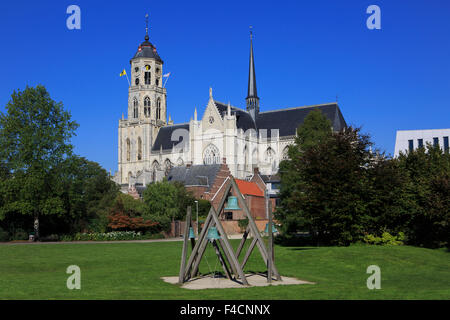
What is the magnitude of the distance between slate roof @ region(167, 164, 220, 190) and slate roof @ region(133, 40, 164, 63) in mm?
58829

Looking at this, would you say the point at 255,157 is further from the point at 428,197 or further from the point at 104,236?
the point at 428,197

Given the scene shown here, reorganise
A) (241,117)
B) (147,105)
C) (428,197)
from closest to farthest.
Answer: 1. (428,197)
2. (241,117)
3. (147,105)

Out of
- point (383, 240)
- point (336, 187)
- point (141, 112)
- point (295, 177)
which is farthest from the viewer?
point (141, 112)

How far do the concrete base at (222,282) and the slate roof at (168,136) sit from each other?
99729 millimetres

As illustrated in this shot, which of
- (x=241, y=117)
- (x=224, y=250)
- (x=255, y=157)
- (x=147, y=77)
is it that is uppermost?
(x=147, y=77)

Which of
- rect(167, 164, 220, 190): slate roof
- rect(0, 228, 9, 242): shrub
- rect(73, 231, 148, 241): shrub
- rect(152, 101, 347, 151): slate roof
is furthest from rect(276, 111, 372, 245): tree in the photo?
rect(152, 101, 347, 151): slate roof

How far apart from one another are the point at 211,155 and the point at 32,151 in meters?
61.6

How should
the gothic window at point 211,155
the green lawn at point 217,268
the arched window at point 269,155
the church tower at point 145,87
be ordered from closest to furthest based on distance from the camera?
the green lawn at point 217,268 < the gothic window at point 211,155 < the arched window at point 269,155 < the church tower at point 145,87

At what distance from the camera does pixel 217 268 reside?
77.9 ft

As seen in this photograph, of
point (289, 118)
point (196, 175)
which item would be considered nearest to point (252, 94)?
point (289, 118)

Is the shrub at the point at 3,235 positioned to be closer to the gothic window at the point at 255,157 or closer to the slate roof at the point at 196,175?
the slate roof at the point at 196,175

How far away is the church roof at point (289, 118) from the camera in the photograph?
100 m

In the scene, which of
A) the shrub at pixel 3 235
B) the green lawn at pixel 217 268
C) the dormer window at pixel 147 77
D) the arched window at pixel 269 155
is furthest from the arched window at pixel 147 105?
the green lawn at pixel 217 268
